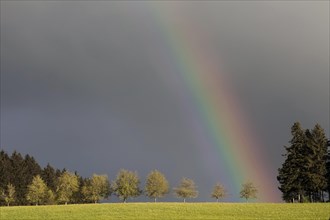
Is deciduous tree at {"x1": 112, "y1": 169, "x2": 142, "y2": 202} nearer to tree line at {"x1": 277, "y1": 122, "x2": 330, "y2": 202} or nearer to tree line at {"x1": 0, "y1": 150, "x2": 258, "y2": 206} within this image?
tree line at {"x1": 0, "y1": 150, "x2": 258, "y2": 206}

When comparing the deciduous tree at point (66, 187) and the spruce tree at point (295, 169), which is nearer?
the spruce tree at point (295, 169)

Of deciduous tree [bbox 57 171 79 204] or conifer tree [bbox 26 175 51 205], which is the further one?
deciduous tree [bbox 57 171 79 204]

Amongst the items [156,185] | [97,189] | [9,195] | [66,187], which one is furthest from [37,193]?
[156,185]

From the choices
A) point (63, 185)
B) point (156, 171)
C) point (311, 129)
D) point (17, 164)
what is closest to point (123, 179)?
point (156, 171)

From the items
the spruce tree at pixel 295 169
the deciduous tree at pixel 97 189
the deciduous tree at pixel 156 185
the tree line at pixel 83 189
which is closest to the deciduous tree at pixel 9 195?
the tree line at pixel 83 189

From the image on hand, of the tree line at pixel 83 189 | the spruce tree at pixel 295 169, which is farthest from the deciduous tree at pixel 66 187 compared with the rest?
the spruce tree at pixel 295 169

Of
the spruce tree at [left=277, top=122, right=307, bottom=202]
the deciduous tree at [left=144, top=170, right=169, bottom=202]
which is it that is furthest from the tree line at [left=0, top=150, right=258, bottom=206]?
the spruce tree at [left=277, top=122, right=307, bottom=202]

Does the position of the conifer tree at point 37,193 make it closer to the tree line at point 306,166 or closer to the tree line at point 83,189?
the tree line at point 83,189

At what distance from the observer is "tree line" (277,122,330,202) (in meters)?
91.9

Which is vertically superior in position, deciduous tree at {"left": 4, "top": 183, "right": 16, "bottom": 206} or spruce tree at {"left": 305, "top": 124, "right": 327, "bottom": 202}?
spruce tree at {"left": 305, "top": 124, "right": 327, "bottom": 202}

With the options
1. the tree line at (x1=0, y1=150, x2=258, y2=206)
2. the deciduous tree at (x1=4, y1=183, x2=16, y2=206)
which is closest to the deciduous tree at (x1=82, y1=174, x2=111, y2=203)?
the tree line at (x1=0, y1=150, x2=258, y2=206)

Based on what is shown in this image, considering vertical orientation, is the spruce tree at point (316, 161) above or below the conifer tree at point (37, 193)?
above

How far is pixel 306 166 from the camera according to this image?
3634 inches

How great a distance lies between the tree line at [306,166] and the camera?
91.9m
